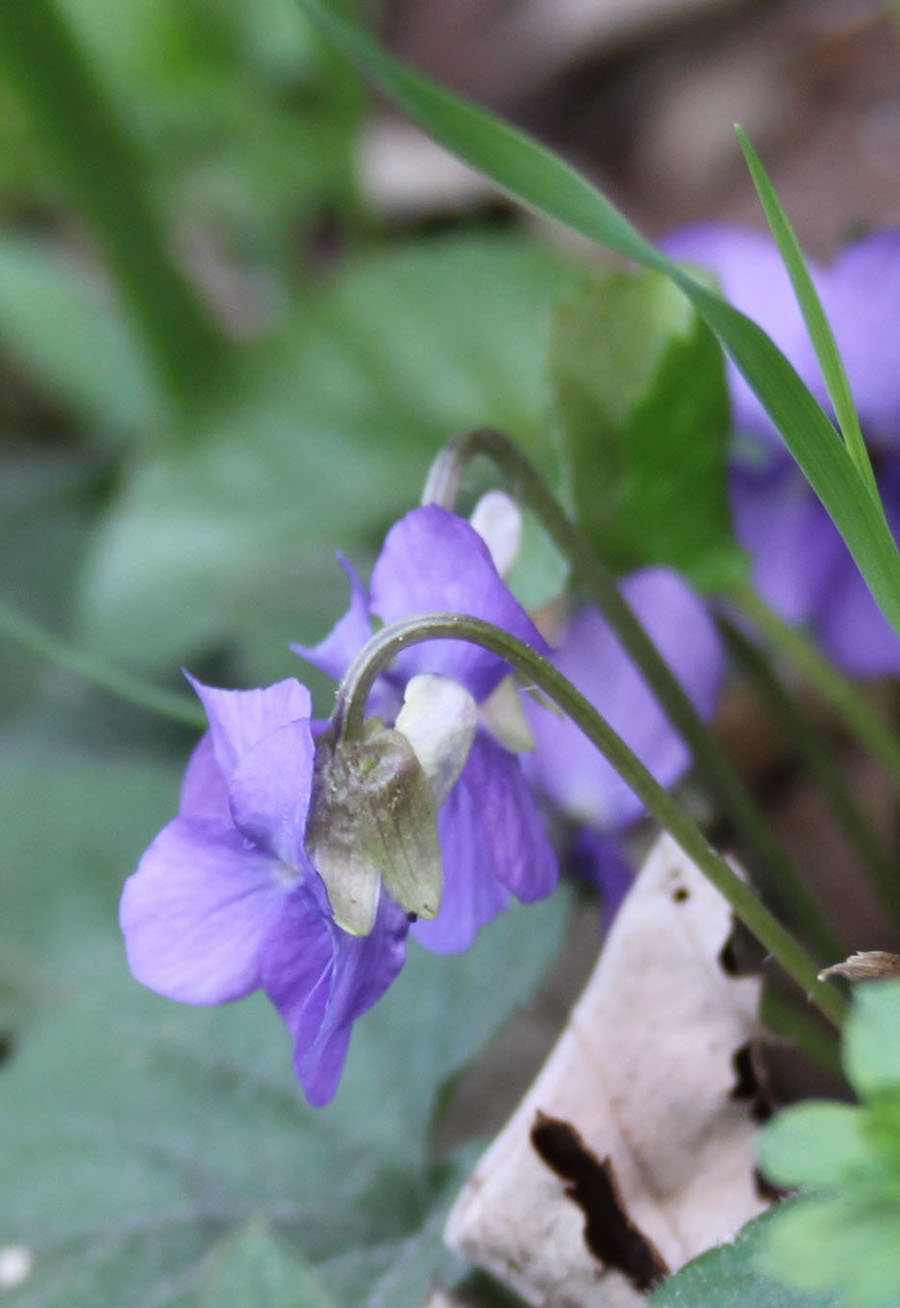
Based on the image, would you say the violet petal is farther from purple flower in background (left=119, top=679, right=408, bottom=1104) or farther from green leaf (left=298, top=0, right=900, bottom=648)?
purple flower in background (left=119, top=679, right=408, bottom=1104)

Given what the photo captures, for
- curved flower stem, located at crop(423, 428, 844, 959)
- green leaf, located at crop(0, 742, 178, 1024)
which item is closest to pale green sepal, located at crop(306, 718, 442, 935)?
curved flower stem, located at crop(423, 428, 844, 959)

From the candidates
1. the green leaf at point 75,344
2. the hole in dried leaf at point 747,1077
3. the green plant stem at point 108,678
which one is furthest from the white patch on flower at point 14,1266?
the green leaf at point 75,344

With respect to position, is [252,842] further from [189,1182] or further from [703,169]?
[703,169]

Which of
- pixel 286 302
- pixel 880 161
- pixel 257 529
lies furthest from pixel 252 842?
pixel 880 161

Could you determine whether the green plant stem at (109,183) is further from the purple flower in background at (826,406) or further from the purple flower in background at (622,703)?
the purple flower in background at (622,703)

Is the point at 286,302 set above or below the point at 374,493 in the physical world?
above

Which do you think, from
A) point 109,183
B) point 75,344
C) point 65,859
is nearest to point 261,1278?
point 65,859
